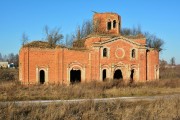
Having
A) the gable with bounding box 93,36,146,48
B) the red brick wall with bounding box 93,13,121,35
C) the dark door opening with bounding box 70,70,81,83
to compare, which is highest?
the red brick wall with bounding box 93,13,121,35

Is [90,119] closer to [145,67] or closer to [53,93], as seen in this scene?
[53,93]

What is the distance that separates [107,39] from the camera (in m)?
40.5

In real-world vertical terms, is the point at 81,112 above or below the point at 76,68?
below

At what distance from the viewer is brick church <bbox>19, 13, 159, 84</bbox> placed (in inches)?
1451

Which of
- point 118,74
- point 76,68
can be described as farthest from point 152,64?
point 76,68

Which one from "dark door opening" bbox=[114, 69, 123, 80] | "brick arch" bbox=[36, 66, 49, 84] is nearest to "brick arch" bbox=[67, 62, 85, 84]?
"brick arch" bbox=[36, 66, 49, 84]

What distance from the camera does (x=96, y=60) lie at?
3916cm

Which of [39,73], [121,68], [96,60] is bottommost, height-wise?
[39,73]

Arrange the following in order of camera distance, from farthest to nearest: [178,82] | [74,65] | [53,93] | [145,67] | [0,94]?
[145,67]
[74,65]
[178,82]
[53,93]
[0,94]

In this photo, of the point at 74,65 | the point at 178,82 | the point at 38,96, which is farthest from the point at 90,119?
the point at 74,65

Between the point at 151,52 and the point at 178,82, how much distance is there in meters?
10.2

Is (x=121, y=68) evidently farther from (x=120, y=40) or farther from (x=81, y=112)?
(x=81, y=112)

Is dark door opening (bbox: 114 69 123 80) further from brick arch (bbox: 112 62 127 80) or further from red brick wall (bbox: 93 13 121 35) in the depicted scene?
Answer: red brick wall (bbox: 93 13 121 35)

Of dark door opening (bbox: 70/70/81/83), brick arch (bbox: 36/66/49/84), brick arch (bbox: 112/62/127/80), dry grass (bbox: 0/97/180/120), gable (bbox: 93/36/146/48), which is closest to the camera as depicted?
dry grass (bbox: 0/97/180/120)
